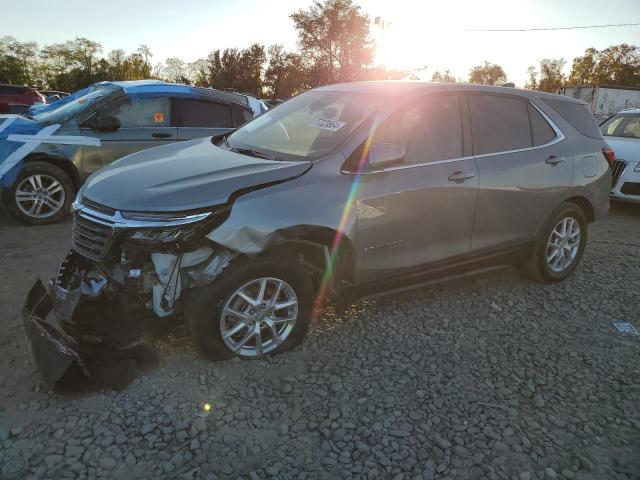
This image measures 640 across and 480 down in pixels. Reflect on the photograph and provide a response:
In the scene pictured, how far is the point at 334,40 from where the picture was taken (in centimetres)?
4966

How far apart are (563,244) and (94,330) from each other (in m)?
4.25

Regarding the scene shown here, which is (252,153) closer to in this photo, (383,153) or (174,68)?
(383,153)

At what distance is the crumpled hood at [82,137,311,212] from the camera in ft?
9.33

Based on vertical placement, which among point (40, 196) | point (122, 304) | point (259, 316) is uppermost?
point (40, 196)

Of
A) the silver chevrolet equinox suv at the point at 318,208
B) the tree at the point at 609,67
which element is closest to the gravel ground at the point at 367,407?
the silver chevrolet equinox suv at the point at 318,208

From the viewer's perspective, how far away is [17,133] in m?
5.80

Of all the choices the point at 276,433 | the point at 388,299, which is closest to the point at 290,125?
the point at 388,299

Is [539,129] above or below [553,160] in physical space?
above

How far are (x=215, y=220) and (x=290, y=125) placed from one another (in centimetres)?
140

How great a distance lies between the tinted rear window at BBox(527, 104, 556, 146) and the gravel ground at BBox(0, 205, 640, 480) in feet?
5.24

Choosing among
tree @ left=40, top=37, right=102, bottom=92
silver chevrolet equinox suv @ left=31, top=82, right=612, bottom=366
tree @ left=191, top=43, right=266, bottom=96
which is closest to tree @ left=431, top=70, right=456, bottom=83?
silver chevrolet equinox suv @ left=31, top=82, right=612, bottom=366

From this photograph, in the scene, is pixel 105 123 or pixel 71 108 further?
pixel 71 108

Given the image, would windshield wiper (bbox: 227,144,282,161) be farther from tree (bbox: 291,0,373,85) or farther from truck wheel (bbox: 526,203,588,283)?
tree (bbox: 291,0,373,85)

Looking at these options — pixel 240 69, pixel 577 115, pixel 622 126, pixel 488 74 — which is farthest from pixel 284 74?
pixel 577 115
